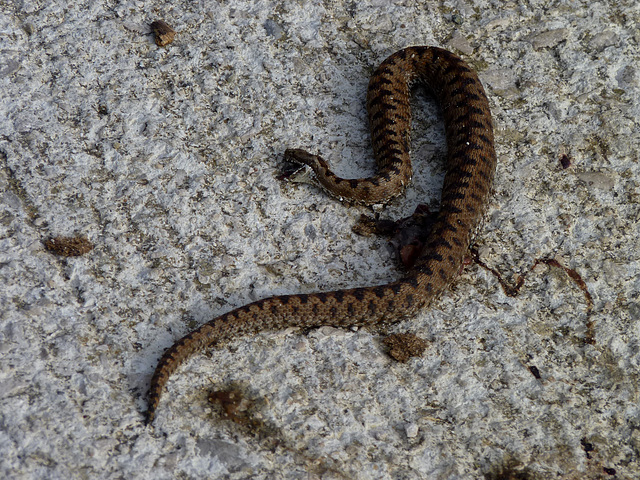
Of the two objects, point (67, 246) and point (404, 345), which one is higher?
point (404, 345)

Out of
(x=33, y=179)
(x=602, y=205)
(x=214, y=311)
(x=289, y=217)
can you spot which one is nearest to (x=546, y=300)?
(x=602, y=205)

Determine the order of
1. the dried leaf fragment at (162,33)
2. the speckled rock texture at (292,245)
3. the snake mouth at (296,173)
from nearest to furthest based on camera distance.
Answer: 1. the speckled rock texture at (292,245)
2. the snake mouth at (296,173)
3. the dried leaf fragment at (162,33)

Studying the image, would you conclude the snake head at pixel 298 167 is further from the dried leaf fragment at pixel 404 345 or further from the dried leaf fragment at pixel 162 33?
the dried leaf fragment at pixel 162 33

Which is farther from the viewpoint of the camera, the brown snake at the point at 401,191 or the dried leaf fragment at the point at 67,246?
the dried leaf fragment at the point at 67,246

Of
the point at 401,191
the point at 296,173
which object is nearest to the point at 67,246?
the point at 296,173

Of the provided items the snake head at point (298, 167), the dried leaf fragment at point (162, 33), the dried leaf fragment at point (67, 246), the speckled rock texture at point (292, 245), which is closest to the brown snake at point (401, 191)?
the snake head at point (298, 167)

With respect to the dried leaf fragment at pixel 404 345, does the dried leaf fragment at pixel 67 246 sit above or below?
below

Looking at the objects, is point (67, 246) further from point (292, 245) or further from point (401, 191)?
point (401, 191)

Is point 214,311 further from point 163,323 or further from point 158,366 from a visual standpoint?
point 158,366
